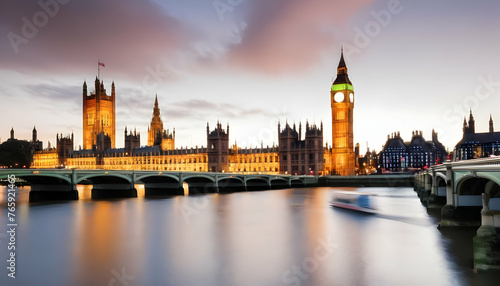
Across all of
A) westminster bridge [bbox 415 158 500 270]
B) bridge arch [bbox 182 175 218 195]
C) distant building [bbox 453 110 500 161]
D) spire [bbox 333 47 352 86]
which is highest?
spire [bbox 333 47 352 86]

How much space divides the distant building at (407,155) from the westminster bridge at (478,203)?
15710 centimetres

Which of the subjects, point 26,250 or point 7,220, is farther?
point 7,220

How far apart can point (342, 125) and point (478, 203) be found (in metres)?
108

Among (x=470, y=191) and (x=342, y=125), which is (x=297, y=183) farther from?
(x=470, y=191)

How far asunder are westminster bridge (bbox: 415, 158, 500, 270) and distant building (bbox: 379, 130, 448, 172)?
157m

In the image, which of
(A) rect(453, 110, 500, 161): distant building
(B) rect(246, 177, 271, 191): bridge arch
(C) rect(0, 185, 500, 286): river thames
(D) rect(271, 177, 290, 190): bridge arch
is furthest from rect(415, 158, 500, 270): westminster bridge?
(A) rect(453, 110, 500, 161): distant building

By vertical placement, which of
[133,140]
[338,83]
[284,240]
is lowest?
[284,240]

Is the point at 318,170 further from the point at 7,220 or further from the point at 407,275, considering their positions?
the point at 407,275

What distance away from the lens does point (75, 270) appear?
19.6 m

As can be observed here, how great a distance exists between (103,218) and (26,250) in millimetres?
13562

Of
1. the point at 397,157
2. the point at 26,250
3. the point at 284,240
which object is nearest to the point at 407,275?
the point at 284,240

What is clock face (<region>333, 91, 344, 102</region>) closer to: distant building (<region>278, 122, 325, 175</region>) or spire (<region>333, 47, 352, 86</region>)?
spire (<region>333, 47, 352, 86</region>)

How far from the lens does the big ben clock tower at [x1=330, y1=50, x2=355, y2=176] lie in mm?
129375

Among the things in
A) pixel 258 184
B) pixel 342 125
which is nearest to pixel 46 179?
pixel 258 184
